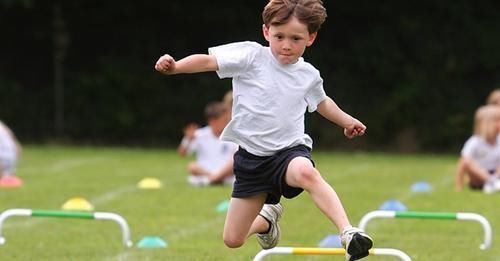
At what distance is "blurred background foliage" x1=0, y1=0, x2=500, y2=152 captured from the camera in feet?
89.1

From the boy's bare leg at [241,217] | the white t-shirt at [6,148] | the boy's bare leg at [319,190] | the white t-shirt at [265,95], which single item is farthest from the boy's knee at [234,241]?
the white t-shirt at [6,148]

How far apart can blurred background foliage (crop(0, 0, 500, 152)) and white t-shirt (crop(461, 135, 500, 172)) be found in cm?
1128

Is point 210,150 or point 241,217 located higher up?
point 241,217

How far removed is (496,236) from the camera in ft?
34.0

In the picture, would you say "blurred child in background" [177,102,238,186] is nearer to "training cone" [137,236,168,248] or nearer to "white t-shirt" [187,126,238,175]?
"white t-shirt" [187,126,238,175]

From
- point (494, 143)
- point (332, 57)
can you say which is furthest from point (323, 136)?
point (494, 143)

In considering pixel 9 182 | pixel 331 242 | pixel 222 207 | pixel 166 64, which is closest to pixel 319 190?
pixel 166 64

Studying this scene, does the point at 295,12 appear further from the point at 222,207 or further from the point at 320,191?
the point at 222,207

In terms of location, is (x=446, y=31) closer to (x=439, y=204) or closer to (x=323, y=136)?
(x=323, y=136)

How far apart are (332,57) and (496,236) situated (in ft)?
57.5

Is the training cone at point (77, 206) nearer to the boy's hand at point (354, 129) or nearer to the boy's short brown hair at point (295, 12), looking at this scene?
the boy's hand at point (354, 129)

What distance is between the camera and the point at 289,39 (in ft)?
22.7

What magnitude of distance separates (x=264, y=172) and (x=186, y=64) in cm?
93

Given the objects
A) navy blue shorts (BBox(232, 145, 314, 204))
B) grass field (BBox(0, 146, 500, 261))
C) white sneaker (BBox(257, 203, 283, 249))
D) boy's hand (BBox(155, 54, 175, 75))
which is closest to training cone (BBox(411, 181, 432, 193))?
grass field (BBox(0, 146, 500, 261))
